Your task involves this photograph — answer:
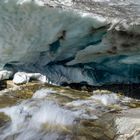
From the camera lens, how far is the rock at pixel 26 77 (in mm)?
11430

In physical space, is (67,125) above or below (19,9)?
below

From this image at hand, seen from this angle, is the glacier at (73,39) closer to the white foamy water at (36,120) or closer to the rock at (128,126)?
the white foamy water at (36,120)

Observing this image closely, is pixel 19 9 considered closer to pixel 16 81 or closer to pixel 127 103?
pixel 16 81

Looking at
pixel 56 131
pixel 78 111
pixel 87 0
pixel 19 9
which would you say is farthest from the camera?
pixel 87 0

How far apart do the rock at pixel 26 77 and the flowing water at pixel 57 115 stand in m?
0.89

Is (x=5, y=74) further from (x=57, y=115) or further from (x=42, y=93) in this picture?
(x=57, y=115)

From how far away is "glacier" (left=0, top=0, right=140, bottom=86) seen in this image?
10898 mm

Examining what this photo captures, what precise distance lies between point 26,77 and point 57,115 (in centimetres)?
342

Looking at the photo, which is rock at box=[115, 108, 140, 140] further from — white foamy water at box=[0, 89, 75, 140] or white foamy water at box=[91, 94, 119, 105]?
white foamy water at box=[91, 94, 119, 105]

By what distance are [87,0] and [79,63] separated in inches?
74.7

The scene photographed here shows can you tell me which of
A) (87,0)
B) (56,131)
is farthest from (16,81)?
(56,131)

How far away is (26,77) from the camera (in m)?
11.6

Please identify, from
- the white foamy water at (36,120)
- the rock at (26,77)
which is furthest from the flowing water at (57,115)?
the rock at (26,77)

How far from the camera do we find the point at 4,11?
10.9m
